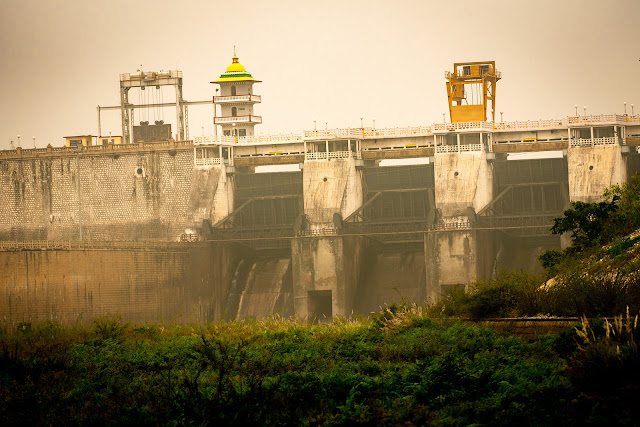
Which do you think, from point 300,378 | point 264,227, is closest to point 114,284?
point 264,227

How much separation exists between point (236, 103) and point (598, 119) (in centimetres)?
3072

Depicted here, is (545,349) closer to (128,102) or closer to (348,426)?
(348,426)

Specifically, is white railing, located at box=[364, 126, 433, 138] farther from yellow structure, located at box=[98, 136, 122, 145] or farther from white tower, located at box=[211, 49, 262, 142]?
yellow structure, located at box=[98, 136, 122, 145]

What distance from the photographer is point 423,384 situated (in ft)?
61.7

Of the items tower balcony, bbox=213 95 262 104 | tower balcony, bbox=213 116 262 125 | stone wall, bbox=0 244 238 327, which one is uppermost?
tower balcony, bbox=213 95 262 104

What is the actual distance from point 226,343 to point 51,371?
443 cm

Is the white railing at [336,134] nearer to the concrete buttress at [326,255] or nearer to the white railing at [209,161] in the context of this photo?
the concrete buttress at [326,255]

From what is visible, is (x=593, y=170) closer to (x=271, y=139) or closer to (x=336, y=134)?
(x=336, y=134)

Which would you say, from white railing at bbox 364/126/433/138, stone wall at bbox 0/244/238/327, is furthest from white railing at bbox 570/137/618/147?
stone wall at bbox 0/244/238/327

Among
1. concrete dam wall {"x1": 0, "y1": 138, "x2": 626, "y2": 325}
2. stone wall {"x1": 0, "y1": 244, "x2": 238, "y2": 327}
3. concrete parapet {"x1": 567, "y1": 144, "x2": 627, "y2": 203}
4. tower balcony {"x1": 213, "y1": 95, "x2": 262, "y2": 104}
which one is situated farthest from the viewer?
tower balcony {"x1": 213, "y1": 95, "x2": 262, "y2": 104}

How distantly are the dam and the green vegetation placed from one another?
34.8m

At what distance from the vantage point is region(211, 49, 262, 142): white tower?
8806 cm

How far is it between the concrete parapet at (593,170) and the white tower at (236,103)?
29.1 m

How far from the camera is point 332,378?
19750mm
